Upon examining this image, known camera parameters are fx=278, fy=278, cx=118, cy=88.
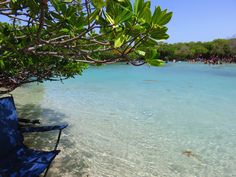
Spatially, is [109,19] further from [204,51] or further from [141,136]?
[204,51]

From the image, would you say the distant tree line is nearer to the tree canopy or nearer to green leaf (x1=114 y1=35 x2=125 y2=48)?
the tree canopy

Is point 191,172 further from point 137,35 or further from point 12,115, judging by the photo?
point 137,35

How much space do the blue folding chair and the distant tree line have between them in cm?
3881

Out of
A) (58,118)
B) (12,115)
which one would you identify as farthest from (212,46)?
(12,115)

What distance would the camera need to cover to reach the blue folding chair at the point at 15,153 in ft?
10.2

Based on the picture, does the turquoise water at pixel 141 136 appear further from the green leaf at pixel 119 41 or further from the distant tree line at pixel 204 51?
the distant tree line at pixel 204 51

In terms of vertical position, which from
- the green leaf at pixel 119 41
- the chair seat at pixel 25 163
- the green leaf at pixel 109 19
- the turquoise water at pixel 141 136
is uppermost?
the green leaf at pixel 109 19

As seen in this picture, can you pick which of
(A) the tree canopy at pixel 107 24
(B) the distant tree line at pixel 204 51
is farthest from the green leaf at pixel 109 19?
(B) the distant tree line at pixel 204 51

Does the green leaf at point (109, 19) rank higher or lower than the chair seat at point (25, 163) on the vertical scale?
higher

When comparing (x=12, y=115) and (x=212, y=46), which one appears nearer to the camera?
(x=12, y=115)

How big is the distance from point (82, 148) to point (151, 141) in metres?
1.59

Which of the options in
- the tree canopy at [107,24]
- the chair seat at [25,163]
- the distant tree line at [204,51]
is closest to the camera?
the tree canopy at [107,24]

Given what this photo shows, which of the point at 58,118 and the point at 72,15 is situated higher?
the point at 72,15

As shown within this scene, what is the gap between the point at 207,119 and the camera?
340 inches
